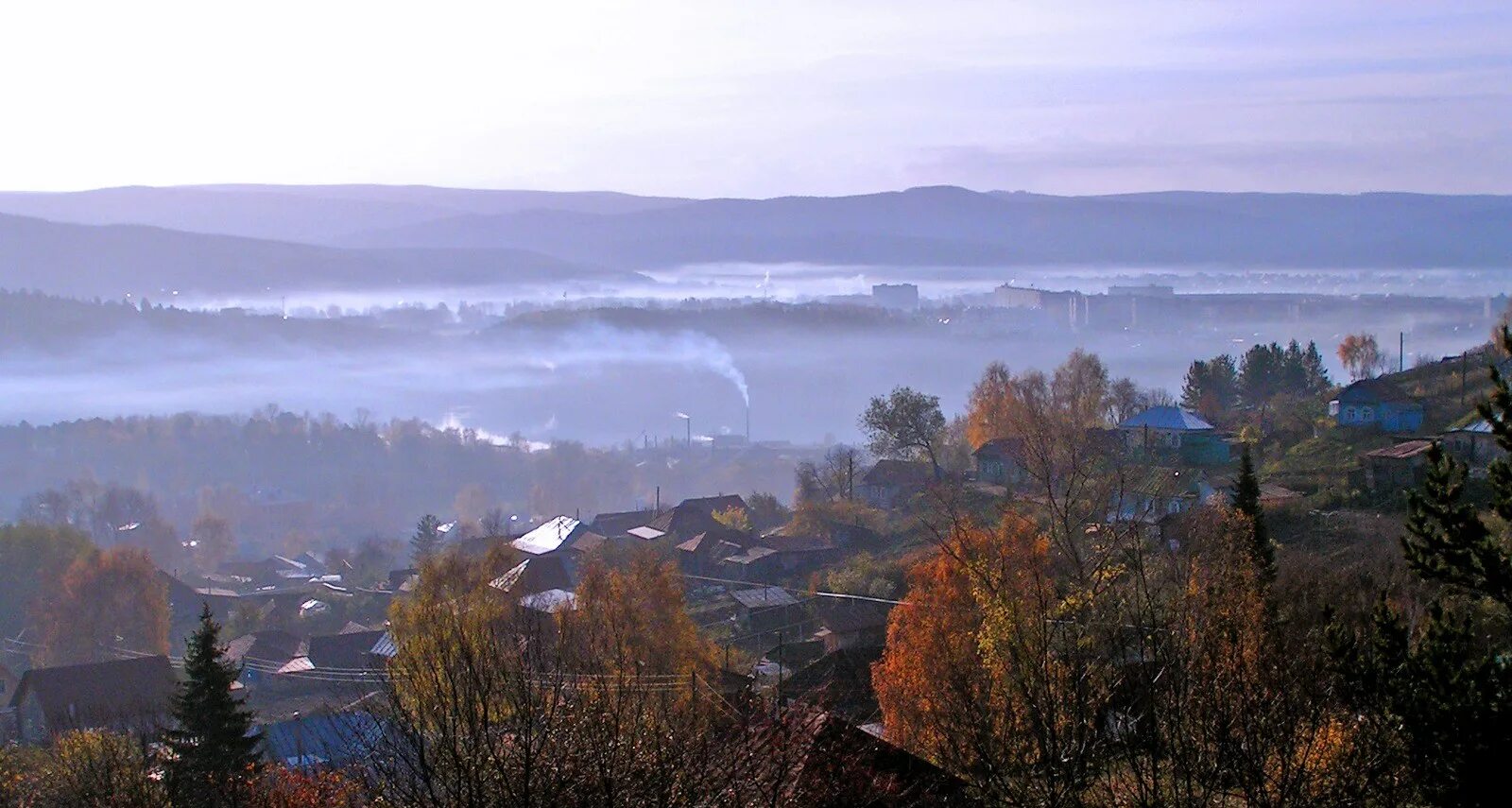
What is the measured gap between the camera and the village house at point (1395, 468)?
16688 millimetres

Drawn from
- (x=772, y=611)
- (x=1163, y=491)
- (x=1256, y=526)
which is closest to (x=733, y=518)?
(x=772, y=611)

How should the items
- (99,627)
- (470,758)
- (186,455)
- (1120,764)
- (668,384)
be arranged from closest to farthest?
(470,758) → (1120,764) → (99,627) → (186,455) → (668,384)

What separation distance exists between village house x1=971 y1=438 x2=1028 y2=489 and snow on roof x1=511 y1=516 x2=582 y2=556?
7335mm

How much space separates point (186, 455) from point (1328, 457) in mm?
42896

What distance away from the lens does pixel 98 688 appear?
1622cm

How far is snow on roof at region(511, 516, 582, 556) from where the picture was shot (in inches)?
934

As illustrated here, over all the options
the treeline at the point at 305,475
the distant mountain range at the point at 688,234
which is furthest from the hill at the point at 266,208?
the treeline at the point at 305,475

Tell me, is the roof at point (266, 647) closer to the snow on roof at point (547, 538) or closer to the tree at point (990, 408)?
the snow on roof at point (547, 538)

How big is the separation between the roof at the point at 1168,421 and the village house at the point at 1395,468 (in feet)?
13.8

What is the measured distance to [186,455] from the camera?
51.1m

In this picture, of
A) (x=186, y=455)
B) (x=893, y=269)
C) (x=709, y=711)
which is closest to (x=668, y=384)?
(x=186, y=455)

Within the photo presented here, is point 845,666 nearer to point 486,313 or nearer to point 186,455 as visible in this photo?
point 186,455

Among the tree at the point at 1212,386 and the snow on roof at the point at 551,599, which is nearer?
the snow on roof at the point at 551,599

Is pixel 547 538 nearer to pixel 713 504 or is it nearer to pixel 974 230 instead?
pixel 713 504
